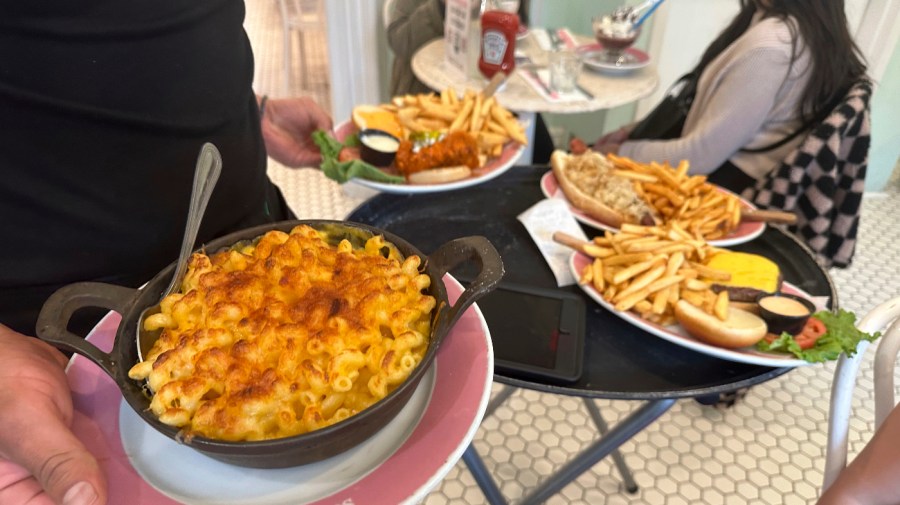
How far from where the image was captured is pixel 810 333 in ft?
3.14

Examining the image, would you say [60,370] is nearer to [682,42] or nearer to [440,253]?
[440,253]

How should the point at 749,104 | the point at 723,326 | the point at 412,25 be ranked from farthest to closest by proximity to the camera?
the point at 412,25 → the point at 749,104 → the point at 723,326

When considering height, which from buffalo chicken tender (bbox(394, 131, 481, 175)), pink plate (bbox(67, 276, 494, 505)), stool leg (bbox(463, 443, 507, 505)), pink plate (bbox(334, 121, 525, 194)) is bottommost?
stool leg (bbox(463, 443, 507, 505))

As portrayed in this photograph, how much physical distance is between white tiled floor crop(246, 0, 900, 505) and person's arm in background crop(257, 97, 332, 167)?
3.39 feet

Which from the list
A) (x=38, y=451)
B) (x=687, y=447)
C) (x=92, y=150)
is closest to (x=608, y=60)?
(x=687, y=447)

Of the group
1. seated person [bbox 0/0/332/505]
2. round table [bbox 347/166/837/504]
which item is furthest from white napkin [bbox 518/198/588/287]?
seated person [bbox 0/0/332/505]

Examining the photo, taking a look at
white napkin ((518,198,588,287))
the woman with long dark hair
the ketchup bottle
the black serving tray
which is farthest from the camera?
the ketchup bottle

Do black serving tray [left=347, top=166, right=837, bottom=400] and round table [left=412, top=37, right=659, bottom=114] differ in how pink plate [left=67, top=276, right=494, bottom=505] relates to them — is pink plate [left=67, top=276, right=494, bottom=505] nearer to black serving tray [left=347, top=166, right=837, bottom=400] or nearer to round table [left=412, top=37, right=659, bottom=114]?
black serving tray [left=347, top=166, right=837, bottom=400]

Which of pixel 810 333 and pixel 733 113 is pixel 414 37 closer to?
pixel 733 113

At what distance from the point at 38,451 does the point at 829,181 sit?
6.63 feet

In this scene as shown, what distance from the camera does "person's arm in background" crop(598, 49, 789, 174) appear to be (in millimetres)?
1821

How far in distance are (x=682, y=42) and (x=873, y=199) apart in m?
1.41

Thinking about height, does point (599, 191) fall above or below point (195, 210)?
below

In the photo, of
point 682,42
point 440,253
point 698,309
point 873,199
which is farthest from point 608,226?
point 873,199
